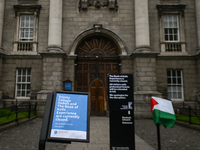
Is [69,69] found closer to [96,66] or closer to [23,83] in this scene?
[96,66]

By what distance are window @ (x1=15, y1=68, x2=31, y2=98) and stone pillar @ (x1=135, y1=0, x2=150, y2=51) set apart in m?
9.30

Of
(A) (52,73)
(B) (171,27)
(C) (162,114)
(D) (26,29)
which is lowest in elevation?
(C) (162,114)

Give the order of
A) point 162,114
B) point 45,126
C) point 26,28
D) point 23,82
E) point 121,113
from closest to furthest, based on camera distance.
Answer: point 45,126 → point 162,114 → point 121,113 → point 23,82 → point 26,28

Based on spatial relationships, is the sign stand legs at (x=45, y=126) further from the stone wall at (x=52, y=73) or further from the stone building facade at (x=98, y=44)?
the stone building facade at (x=98, y=44)

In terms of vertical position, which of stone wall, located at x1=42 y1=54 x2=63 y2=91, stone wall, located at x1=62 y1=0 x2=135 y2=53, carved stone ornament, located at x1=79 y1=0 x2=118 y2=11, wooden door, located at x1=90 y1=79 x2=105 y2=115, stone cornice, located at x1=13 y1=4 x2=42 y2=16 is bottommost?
wooden door, located at x1=90 y1=79 x2=105 y2=115

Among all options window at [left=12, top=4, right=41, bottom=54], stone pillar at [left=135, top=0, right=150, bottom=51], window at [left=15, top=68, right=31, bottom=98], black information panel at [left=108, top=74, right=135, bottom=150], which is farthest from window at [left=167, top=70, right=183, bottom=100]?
window at [left=15, top=68, right=31, bottom=98]

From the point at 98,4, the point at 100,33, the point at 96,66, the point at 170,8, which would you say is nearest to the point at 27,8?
the point at 98,4

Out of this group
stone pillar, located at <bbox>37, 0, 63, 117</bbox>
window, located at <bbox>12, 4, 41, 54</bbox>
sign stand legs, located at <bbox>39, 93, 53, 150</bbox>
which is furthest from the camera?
window, located at <bbox>12, 4, 41, 54</bbox>

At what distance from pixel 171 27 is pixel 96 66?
7401 millimetres

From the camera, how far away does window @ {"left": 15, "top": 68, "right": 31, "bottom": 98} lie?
1409 cm

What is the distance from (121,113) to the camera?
15.2ft

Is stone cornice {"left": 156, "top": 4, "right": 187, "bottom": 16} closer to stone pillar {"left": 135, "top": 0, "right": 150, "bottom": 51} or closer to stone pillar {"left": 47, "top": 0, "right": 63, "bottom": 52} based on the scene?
stone pillar {"left": 135, "top": 0, "right": 150, "bottom": 51}

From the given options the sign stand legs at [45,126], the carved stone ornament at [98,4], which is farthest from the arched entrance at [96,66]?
the sign stand legs at [45,126]

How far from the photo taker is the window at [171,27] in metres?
14.9
